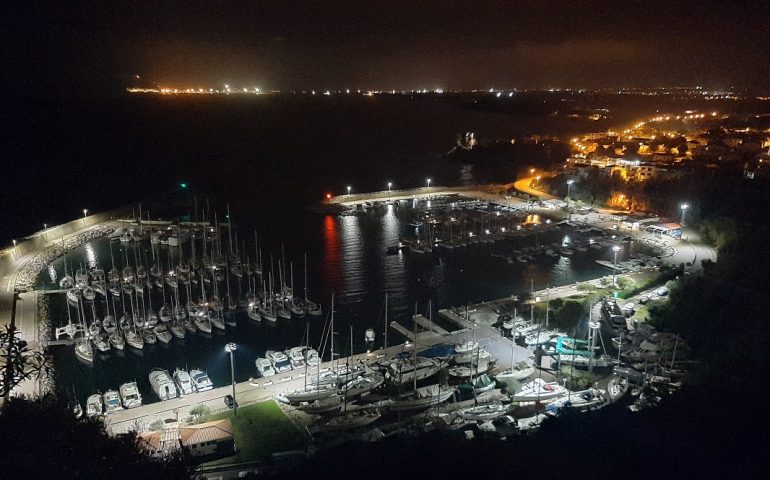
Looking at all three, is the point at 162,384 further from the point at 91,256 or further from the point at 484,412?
the point at 91,256

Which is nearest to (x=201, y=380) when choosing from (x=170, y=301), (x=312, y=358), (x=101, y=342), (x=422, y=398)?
(x=312, y=358)

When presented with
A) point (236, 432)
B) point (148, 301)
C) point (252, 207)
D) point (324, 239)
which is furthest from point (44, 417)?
point (252, 207)

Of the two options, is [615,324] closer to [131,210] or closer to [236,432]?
[236,432]

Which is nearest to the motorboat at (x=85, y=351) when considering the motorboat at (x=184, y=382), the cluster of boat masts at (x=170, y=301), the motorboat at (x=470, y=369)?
the cluster of boat masts at (x=170, y=301)

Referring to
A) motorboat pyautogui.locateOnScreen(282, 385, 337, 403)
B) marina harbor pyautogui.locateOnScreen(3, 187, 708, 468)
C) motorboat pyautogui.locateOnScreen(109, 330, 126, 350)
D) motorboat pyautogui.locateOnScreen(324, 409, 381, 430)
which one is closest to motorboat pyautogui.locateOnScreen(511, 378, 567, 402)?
marina harbor pyautogui.locateOnScreen(3, 187, 708, 468)

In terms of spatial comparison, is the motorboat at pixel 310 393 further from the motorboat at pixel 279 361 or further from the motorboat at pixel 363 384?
the motorboat at pixel 279 361

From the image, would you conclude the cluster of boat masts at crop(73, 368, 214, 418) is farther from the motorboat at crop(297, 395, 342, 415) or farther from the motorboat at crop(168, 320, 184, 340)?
the motorboat at crop(297, 395, 342, 415)
